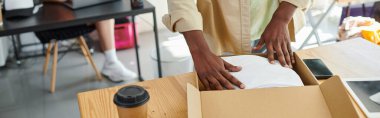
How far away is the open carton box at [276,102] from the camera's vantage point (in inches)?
29.6

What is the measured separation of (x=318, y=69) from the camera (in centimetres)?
104

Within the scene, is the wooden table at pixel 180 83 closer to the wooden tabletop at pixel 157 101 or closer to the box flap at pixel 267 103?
the wooden tabletop at pixel 157 101

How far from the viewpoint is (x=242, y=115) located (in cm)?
75

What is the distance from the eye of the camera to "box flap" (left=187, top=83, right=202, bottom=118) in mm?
704

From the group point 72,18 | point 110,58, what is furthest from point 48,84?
point 72,18

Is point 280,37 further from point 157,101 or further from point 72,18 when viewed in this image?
point 72,18

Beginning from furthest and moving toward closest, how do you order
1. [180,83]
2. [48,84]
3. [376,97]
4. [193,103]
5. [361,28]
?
[48,84]
[361,28]
[180,83]
[376,97]
[193,103]

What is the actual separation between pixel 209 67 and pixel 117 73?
206 centimetres

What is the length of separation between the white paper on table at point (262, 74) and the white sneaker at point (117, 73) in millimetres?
2014

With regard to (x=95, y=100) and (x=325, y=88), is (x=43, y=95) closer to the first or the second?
(x=95, y=100)

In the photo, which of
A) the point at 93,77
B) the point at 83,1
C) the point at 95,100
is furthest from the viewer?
the point at 93,77

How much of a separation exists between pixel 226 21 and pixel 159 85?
36cm

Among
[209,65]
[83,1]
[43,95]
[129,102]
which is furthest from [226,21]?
[43,95]

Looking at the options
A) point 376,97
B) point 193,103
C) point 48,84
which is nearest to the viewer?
point 193,103
